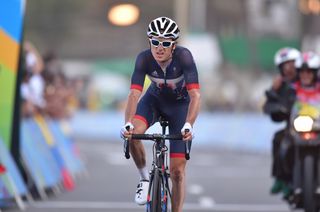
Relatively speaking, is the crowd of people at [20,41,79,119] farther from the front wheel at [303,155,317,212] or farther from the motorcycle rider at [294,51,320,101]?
the front wheel at [303,155,317,212]

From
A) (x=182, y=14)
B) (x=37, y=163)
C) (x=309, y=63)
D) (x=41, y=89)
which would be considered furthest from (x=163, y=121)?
(x=182, y=14)

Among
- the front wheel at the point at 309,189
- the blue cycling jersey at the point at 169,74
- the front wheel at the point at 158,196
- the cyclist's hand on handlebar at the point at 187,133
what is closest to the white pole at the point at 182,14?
the front wheel at the point at 309,189

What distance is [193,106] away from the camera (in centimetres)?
961

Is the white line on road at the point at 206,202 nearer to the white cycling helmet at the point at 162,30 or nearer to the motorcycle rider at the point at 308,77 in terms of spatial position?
the motorcycle rider at the point at 308,77

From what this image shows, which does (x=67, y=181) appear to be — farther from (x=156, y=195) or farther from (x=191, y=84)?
(x=156, y=195)

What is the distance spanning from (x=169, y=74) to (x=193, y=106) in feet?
1.65

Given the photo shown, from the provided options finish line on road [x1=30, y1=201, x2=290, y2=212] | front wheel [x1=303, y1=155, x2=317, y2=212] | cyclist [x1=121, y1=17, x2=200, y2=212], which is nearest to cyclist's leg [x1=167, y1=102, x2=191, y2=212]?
cyclist [x1=121, y1=17, x2=200, y2=212]

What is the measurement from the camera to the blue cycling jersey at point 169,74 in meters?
9.80

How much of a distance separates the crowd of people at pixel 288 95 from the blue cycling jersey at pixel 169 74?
2.56 metres

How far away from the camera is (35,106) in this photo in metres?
17.2

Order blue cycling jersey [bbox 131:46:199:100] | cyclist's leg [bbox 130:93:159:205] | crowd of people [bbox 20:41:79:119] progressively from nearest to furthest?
1. blue cycling jersey [bbox 131:46:199:100]
2. cyclist's leg [bbox 130:93:159:205]
3. crowd of people [bbox 20:41:79:119]

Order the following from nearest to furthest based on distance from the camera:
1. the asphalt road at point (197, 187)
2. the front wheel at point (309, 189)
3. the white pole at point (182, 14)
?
1. the front wheel at point (309, 189)
2. the asphalt road at point (197, 187)
3. the white pole at point (182, 14)

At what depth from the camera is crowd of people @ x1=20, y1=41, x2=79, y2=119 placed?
16.5 metres

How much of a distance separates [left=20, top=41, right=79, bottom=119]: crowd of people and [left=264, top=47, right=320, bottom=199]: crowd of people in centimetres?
396
